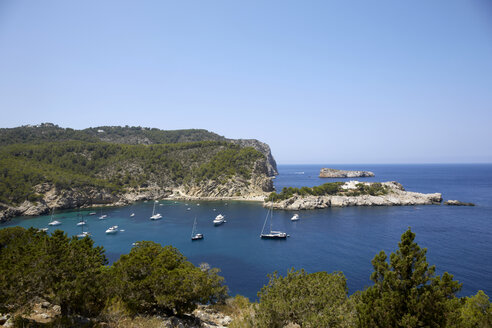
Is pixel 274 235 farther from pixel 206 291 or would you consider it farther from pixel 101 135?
pixel 101 135

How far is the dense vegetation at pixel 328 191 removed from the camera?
85250 mm

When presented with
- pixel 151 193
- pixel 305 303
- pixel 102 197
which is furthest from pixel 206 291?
pixel 151 193

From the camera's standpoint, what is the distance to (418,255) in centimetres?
1059

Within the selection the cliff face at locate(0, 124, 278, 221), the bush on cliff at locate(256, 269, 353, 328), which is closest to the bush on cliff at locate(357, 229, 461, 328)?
the bush on cliff at locate(256, 269, 353, 328)

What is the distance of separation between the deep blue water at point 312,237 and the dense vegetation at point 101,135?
7515 centimetres

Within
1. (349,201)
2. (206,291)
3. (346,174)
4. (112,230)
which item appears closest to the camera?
(206,291)

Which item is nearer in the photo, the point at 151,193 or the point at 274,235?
the point at 274,235

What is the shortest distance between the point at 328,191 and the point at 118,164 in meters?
79.6

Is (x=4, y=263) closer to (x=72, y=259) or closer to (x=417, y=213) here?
(x=72, y=259)

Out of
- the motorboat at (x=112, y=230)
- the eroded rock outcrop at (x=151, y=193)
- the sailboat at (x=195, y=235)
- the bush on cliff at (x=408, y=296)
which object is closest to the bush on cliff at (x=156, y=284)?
the bush on cliff at (x=408, y=296)

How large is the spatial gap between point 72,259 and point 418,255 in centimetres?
1484

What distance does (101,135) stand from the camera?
563 feet

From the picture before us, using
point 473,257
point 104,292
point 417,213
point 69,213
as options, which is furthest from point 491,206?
point 69,213

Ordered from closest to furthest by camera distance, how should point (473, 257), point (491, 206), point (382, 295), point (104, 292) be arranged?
point (382, 295), point (104, 292), point (473, 257), point (491, 206)
